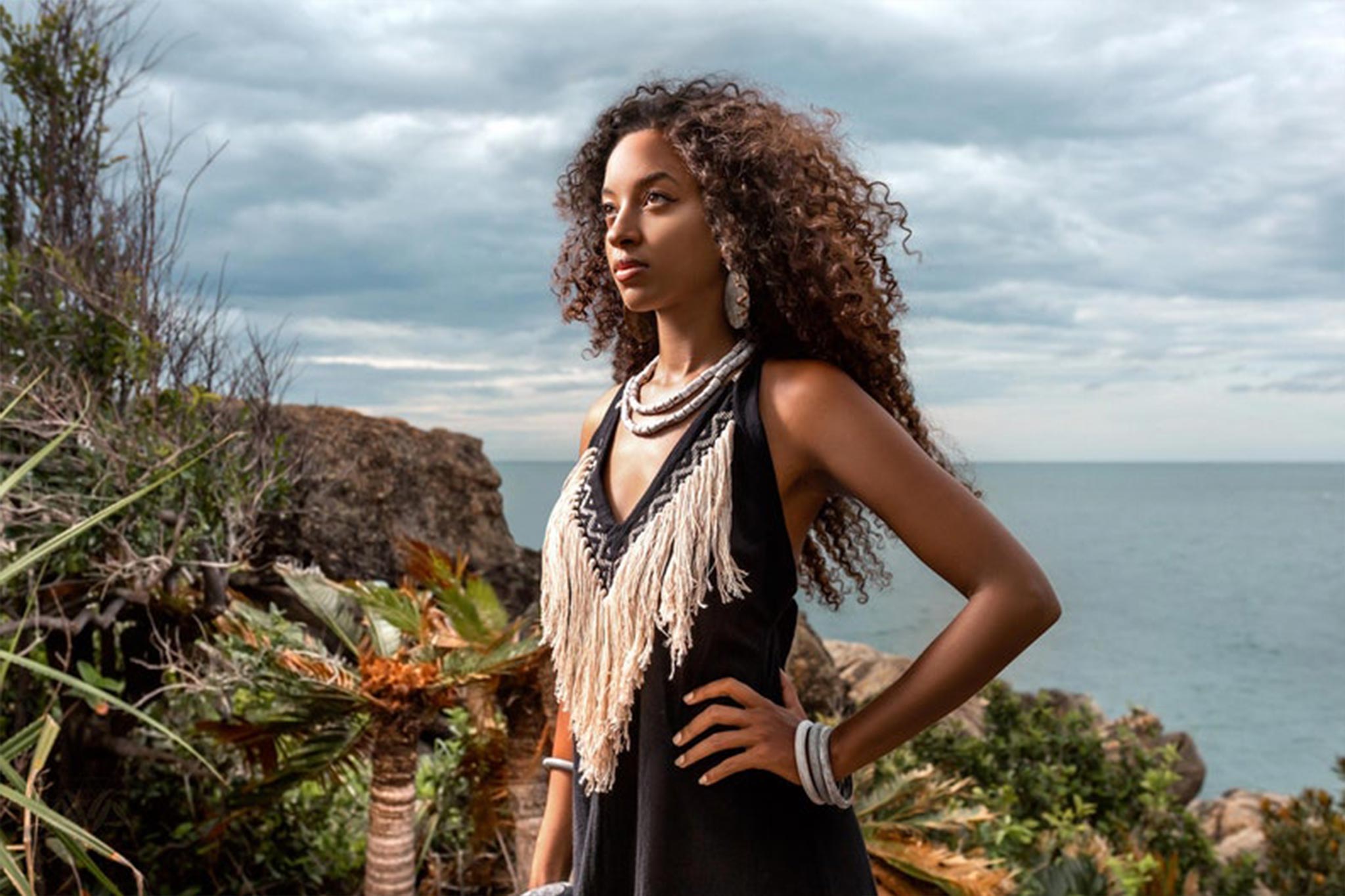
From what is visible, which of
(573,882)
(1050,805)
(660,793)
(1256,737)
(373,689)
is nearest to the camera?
(660,793)

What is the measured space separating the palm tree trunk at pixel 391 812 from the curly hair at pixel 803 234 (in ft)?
12.4

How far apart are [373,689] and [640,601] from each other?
A: 3817 millimetres

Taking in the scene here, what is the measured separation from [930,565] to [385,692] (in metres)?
4.13

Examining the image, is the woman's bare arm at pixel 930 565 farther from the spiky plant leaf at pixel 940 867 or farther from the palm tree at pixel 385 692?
the palm tree at pixel 385 692

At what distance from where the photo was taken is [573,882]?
253 cm

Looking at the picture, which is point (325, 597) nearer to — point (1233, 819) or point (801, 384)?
point (801, 384)

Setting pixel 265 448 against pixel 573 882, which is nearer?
pixel 573 882

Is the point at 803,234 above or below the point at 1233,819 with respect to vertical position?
above

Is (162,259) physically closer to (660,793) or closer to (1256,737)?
(660,793)

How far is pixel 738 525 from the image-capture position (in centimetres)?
227

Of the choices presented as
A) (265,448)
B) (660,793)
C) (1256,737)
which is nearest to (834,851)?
(660,793)

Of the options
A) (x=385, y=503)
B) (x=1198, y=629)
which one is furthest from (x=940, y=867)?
(x=1198, y=629)

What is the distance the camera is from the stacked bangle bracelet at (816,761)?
2.14 meters

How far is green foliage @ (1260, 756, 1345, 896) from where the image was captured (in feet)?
25.0
